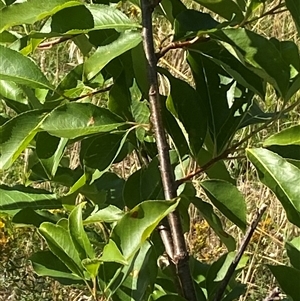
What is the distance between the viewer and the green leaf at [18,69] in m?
0.74

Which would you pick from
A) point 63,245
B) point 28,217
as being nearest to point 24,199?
point 28,217

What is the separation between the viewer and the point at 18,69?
29.2 inches

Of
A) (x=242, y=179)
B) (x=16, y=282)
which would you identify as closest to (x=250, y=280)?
(x=242, y=179)

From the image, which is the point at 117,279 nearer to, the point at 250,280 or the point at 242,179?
the point at 250,280

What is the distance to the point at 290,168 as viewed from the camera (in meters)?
0.70

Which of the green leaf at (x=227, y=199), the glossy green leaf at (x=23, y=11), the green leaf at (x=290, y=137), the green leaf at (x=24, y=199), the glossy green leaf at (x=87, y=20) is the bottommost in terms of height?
the green leaf at (x=227, y=199)

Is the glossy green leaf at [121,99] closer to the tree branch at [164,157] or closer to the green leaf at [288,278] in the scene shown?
the tree branch at [164,157]

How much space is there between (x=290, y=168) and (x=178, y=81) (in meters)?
0.19

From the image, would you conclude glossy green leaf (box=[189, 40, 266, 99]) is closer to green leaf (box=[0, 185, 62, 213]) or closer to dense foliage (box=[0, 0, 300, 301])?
dense foliage (box=[0, 0, 300, 301])

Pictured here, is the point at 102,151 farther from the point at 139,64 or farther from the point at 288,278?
the point at 288,278

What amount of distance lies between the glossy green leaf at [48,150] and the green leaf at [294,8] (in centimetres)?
30

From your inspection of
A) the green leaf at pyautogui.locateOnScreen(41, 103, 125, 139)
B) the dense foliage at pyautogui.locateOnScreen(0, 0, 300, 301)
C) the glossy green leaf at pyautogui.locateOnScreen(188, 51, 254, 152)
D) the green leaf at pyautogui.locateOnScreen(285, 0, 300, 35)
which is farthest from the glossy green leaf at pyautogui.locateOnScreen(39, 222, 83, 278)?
the green leaf at pyautogui.locateOnScreen(285, 0, 300, 35)

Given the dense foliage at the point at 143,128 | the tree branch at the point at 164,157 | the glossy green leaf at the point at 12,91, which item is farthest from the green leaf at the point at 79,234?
the glossy green leaf at the point at 12,91

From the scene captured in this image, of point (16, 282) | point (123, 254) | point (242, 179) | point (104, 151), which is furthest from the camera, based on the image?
point (242, 179)
